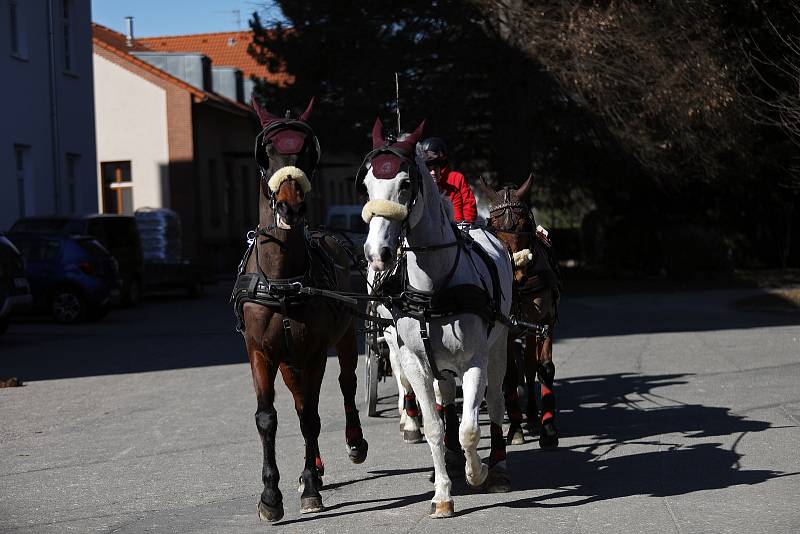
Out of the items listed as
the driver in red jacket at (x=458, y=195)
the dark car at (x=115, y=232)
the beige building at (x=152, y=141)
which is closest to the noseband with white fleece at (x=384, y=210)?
the driver in red jacket at (x=458, y=195)

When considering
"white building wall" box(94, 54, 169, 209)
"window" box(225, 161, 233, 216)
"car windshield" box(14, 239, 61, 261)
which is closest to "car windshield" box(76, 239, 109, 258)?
→ "car windshield" box(14, 239, 61, 261)

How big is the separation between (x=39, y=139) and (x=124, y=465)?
22562 mm

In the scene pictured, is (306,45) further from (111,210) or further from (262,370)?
(262,370)

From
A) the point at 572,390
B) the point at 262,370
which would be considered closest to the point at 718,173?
the point at 572,390

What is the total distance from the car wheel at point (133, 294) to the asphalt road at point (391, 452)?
34.1 ft

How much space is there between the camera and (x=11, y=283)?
19.1 m

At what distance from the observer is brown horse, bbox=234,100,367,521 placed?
707 cm

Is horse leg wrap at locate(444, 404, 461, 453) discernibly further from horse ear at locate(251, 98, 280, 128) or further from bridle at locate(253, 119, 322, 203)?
horse ear at locate(251, 98, 280, 128)

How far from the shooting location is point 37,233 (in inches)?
926

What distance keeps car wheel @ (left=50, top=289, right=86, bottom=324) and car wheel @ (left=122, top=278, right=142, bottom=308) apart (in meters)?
4.19

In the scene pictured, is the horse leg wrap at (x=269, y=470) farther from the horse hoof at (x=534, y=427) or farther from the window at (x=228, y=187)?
the window at (x=228, y=187)

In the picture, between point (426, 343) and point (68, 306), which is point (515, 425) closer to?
point (426, 343)

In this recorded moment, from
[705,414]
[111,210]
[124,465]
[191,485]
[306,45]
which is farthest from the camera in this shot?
[111,210]

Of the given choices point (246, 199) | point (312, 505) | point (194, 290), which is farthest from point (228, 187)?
point (312, 505)
